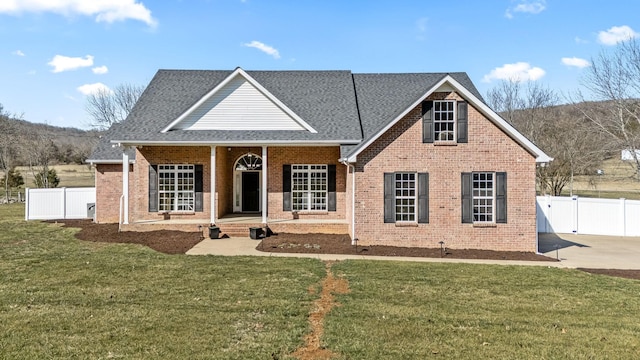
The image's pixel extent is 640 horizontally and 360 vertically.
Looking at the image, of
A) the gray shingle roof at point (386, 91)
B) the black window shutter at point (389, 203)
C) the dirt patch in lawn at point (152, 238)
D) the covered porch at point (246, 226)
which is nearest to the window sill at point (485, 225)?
the black window shutter at point (389, 203)

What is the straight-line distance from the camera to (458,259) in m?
12.2

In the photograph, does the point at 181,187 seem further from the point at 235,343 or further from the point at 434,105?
the point at 235,343

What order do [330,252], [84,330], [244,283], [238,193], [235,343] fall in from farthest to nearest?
[238,193], [330,252], [244,283], [84,330], [235,343]

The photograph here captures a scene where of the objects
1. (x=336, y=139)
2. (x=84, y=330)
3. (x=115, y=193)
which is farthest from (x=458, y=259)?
(x=115, y=193)

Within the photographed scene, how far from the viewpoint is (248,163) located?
1866 cm

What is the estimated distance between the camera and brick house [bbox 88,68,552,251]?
44.6 feet

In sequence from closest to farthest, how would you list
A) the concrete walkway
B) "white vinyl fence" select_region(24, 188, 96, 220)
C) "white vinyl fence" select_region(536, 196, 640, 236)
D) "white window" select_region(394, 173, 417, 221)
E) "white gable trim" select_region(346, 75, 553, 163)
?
1. the concrete walkway
2. "white gable trim" select_region(346, 75, 553, 163)
3. "white window" select_region(394, 173, 417, 221)
4. "white vinyl fence" select_region(536, 196, 640, 236)
5. "white vinyl fence" select_region(24, 188, 96, 220)

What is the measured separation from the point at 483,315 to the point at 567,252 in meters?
8.78

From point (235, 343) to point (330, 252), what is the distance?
736 cm

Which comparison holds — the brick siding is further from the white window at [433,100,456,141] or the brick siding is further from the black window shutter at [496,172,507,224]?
the white window at [433,100,456,141]

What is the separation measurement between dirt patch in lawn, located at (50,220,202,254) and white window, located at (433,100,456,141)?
9411 mm

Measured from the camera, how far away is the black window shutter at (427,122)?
44.8 feet

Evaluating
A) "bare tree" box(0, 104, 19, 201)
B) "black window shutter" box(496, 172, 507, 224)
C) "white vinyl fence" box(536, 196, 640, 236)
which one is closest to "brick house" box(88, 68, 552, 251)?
"black window shutter" box(496, 172, 507, 224)

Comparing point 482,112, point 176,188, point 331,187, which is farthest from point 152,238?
point 482,112
